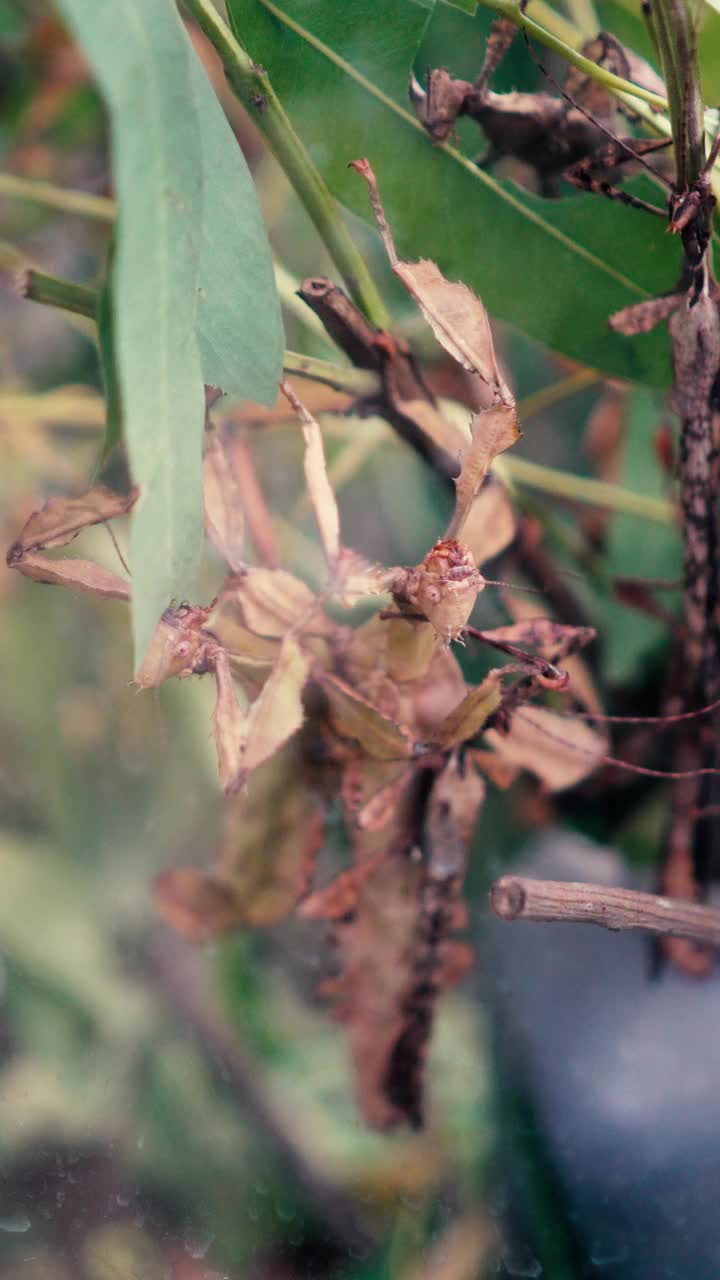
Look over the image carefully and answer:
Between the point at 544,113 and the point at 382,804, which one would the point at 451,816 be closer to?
the point at 382,804

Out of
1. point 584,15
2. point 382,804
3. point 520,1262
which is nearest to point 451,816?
point 382,804

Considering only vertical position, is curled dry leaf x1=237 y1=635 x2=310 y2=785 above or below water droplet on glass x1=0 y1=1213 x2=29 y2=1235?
above

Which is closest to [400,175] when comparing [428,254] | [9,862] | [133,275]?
[428,254]

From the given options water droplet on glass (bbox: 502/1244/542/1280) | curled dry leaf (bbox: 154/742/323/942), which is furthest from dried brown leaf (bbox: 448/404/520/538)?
water droplet on glass (bbox: 502/1244/542/1280)

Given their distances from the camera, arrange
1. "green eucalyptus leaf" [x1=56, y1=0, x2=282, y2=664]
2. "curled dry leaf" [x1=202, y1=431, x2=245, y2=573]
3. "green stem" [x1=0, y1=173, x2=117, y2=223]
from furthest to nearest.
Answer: "green stem" [x1=0, y1=173, x2=117, y2=223] → "curled dry leaf" [x1=202, y1=431, x2=245, y2=573] → "green eucalyptus leaf" [x1=56, y1=0, x2=282, y2=664]

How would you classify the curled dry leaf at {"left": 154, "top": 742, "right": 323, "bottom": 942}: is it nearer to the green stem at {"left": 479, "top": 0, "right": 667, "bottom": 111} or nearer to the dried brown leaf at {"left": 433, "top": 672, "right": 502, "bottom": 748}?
the dried brown leaf at {"left": 433, "top": 672, "right": 502, "bottom": 748}
